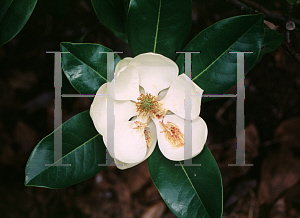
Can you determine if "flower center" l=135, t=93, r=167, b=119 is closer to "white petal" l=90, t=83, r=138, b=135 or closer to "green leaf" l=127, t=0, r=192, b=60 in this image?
"white petal" l=90, t=83, r=138, b=135

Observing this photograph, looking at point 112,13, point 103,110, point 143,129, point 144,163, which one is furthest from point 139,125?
point 144,163

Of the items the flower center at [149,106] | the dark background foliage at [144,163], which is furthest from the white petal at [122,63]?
the dark background foliage at [144,163]

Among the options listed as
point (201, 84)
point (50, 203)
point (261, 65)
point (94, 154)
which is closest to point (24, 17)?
point (94, 154)

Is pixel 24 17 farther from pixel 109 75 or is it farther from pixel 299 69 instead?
pixel 299 69

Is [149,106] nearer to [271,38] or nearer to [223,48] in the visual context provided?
[223,48]

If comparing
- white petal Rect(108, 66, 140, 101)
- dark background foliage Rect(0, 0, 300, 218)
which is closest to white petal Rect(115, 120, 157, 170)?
white petal Rect(108, 66, 140, 101)

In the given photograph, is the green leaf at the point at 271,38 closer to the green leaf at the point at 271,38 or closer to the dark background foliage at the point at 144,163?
the green leaf at the point at 271,38
